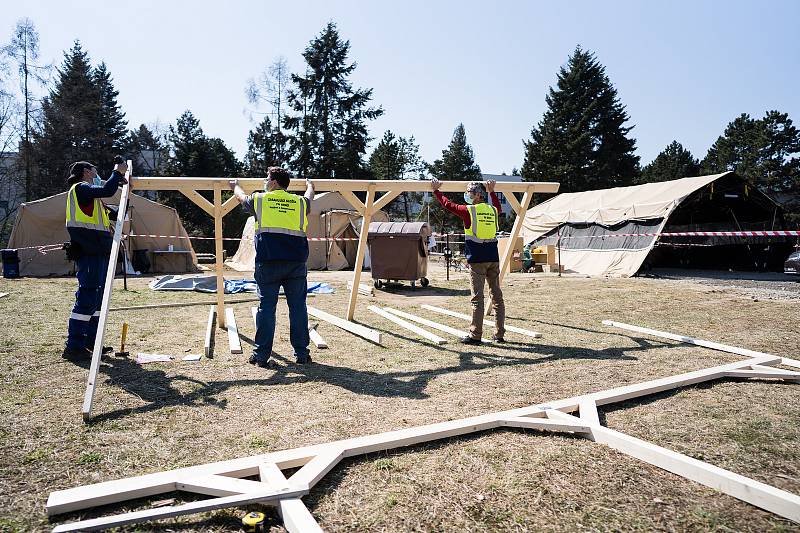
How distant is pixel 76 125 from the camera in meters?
31.6

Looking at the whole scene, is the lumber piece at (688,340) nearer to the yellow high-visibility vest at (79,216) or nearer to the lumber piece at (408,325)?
the lumber piece at (408,325)

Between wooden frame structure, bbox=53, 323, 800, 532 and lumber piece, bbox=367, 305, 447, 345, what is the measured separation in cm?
285

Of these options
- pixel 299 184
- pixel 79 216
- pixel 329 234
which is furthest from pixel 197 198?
pixel 329 234

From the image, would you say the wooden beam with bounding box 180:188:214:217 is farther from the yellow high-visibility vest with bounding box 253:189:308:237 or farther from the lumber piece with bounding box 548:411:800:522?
the lumber piece with bounding box 548:411:800:522

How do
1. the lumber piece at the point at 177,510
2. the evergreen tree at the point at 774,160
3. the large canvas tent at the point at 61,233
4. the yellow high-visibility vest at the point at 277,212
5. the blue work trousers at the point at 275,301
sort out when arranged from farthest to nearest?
the evergreen tree at the point at 774,160, the large canvas tent at the point at 61,233, the blue work trousers at the point at 275,301, the yellow high-visibility vest at the point at 277,212, the lumber piece at the point at 177,510

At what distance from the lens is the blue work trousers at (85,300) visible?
5.22 m

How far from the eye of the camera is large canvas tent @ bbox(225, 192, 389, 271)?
A: 67.7ft

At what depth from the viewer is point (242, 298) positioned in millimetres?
11047

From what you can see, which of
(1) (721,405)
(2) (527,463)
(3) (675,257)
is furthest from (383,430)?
(3) (675,257)

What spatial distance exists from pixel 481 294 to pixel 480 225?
0.90 metres

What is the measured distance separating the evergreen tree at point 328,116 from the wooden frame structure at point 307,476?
110 feet

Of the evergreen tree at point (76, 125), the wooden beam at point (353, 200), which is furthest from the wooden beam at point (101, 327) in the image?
the evergreen tree at point (76, 125)

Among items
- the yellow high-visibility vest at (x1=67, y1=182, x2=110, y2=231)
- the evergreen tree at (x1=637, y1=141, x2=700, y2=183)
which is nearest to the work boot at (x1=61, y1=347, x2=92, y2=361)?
the yellow high-visibility vest at (x1=67, y1=182, x2=110, y2=231)

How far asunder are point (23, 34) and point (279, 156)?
15.8 meters
